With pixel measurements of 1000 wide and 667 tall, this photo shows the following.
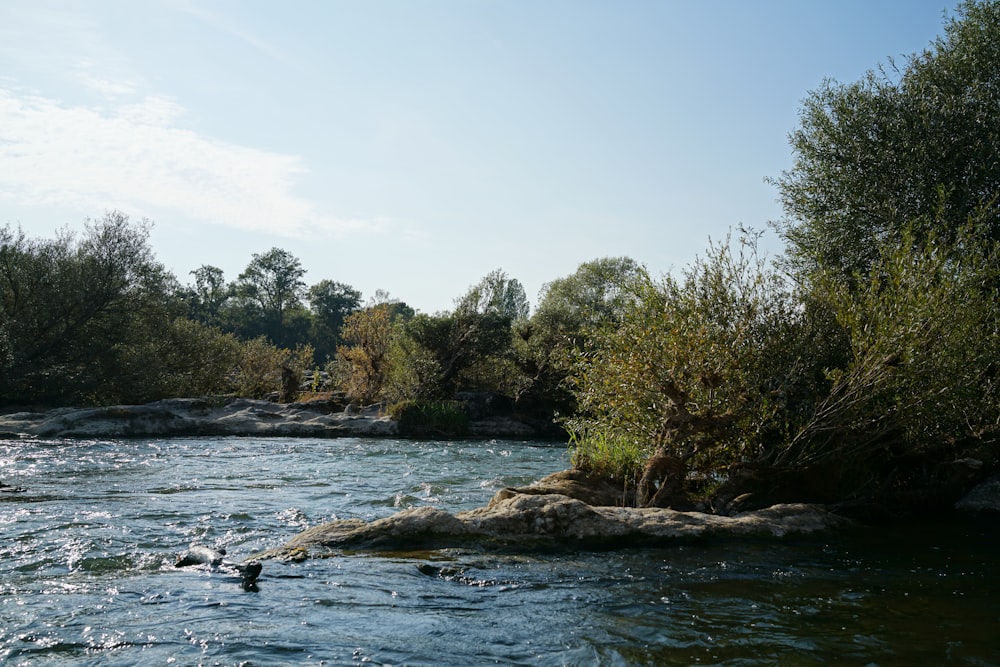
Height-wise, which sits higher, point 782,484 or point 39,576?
point 782,484

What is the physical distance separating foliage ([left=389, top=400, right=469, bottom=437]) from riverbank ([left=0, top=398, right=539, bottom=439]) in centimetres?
53

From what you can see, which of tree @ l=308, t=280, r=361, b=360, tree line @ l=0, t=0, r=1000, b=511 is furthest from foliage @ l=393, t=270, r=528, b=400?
tree @ l=308, t=280, r=361, b=360

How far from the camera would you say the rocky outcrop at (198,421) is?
28.3 meters

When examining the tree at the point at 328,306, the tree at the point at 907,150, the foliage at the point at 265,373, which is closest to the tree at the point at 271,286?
the tree at the point at 328,306

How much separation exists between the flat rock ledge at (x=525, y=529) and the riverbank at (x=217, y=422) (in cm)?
2139

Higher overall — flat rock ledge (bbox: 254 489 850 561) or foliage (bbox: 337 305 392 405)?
foliage (bbox: 337 305 392 405)

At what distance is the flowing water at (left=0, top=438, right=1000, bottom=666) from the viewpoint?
23.4 feet

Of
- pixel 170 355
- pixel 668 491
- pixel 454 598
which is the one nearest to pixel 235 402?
pixel 170 355

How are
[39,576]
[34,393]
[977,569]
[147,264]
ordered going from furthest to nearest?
[147,264] < [34,393] < [977,569] < [39,576]

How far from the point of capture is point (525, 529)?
1145 cm

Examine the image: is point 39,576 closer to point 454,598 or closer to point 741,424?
point 454,598

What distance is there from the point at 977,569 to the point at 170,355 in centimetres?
3792

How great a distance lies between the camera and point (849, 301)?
14172 mm

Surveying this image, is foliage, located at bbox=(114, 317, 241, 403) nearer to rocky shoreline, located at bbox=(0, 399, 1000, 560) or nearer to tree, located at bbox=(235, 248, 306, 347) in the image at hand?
rocky shoreline, located at bbox=(0, 399, 1000, 560)
